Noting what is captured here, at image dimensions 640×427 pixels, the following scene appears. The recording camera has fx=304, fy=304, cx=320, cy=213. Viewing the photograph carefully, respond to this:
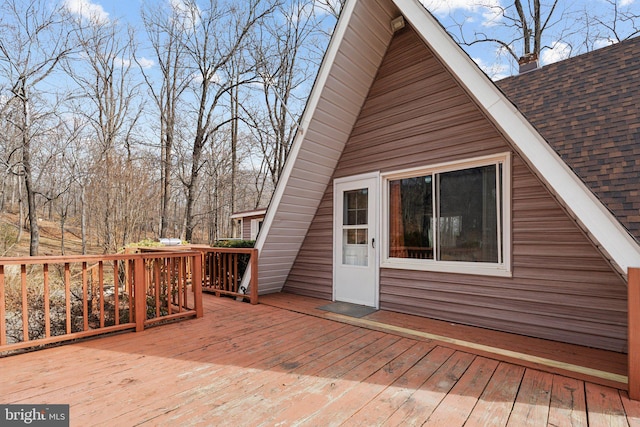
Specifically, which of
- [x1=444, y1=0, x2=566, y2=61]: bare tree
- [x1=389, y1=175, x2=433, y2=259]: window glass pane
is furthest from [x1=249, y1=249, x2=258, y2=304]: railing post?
[x1=444, y1=0, x2=566, y2=61]: bare tree

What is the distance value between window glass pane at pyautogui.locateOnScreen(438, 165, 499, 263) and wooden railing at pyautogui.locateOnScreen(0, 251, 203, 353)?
10.8ft

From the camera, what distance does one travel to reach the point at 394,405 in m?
2.01

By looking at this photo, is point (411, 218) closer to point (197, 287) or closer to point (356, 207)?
point (356, 207)

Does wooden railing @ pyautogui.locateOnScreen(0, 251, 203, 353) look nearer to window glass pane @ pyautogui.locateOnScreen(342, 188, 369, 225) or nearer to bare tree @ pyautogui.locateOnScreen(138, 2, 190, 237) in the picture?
window glass pane @ pyautogui.locateOnScreen(342, 188, 369, 225)

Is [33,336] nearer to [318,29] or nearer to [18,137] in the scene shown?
[18,137]

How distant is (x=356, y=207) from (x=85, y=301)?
139 inches

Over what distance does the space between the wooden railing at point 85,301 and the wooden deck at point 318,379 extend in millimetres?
220

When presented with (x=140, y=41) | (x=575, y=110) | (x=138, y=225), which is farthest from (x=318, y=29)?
(x=575, y=110)

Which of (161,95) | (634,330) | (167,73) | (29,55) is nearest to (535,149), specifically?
(634,330)

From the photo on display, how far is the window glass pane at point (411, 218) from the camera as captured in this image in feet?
13.0

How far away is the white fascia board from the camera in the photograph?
218cm

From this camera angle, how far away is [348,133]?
4758 mm

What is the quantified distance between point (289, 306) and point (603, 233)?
3.69m

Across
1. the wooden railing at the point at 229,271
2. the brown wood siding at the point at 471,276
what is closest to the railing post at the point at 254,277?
the wooden railing at the point at 229,271
